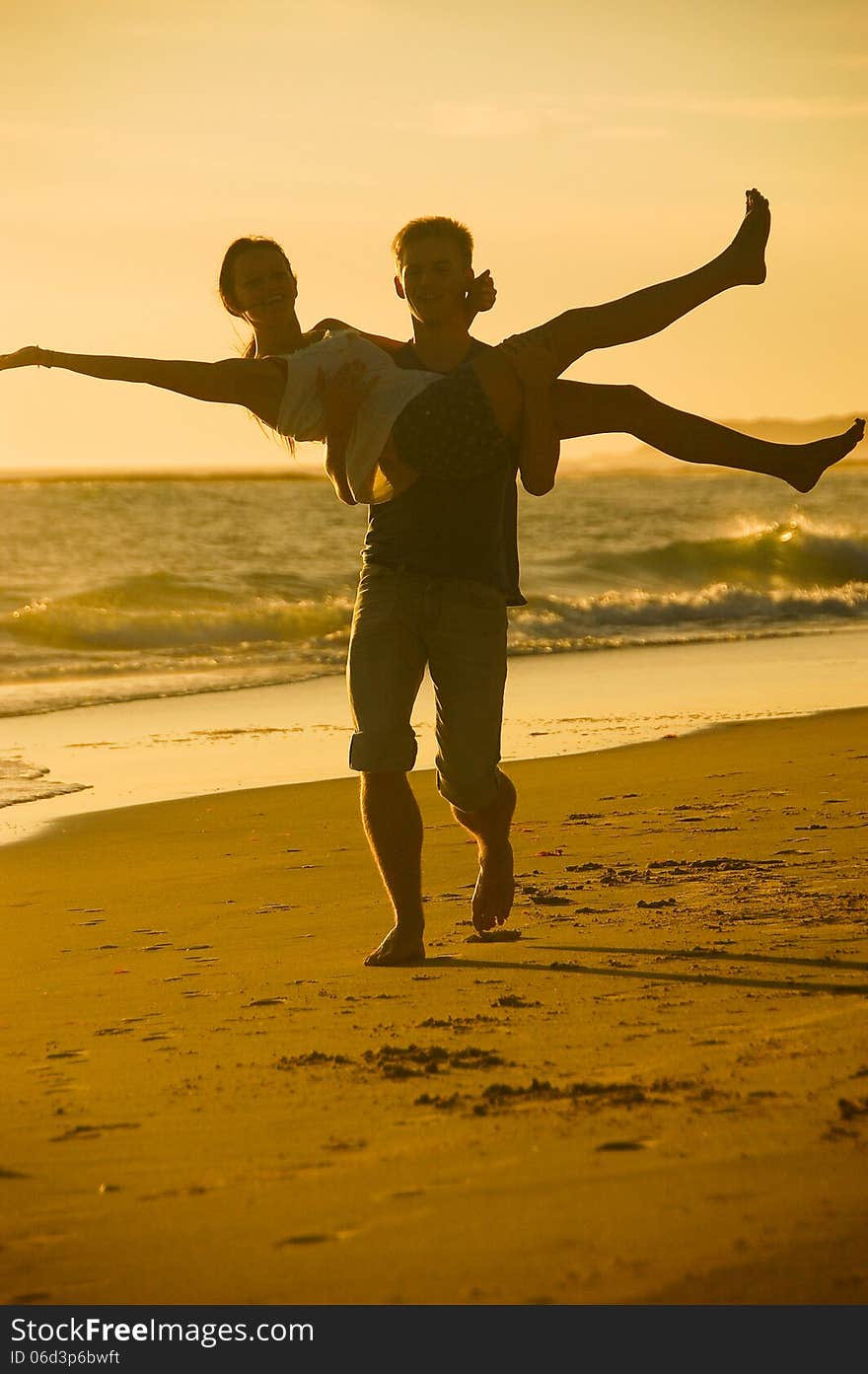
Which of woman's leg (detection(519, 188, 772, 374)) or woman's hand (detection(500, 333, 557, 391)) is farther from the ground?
woman's leg (detection(519, 188, 772, 374))

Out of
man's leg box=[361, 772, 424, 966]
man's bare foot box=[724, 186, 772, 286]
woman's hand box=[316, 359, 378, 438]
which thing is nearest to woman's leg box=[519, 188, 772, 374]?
man's bare foot box=[724, 186, 772, 286]

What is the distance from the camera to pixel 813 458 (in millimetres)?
4707

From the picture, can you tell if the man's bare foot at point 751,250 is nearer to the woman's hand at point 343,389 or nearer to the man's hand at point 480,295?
the man's hand at point 480,295

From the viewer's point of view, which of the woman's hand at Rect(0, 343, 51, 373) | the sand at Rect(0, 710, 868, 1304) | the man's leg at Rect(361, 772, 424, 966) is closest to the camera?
the sand at Rect(0, 710, 868, 1304)

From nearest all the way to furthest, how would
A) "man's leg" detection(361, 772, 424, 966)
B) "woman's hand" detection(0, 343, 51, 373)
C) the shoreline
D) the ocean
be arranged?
"woman's hand" detection(0, 343, 51, 373) < "man's leg" detection(361, 772, 424, 966) < the shoreline < the ocean

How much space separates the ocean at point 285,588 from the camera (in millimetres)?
16938

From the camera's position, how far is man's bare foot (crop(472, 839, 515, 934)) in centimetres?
505

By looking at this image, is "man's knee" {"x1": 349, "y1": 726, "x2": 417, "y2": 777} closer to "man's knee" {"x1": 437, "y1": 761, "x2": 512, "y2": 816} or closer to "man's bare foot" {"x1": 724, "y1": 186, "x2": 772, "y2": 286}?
"man's knee" {"x1": 437, "y1": 761, "x2": 512, "y2": 816}

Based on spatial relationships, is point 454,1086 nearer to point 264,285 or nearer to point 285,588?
point 264,285

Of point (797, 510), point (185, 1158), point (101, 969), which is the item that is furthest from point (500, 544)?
point (797, 510)

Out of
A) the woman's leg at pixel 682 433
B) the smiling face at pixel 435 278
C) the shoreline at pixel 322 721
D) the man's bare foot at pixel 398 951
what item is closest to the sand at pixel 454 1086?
the man's bare foot at pixel 398 951

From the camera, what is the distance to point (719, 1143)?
2.86 m
